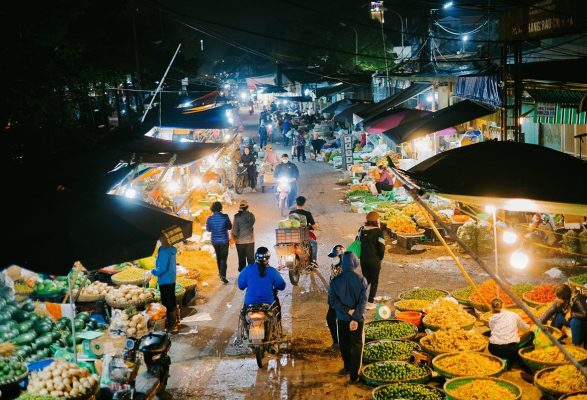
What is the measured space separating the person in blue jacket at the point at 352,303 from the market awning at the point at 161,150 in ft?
17.5

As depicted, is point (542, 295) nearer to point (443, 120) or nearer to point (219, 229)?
point (219, 229)

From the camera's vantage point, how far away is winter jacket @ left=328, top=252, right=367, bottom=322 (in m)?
9.18

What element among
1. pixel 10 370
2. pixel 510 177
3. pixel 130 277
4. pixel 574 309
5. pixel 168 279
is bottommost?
pixel 10 370

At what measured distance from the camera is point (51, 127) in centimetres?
1566

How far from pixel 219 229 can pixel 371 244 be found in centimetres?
385

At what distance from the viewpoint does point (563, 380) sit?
26.8 ft

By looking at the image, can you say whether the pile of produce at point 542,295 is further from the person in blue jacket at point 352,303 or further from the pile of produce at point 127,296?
the pile of produce at point 127,296

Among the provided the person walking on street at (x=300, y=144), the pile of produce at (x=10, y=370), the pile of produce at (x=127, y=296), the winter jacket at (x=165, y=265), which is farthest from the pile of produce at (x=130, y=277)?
the person walking on street at (x=300, y=144)

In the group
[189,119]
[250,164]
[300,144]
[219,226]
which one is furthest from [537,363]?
[300,144]

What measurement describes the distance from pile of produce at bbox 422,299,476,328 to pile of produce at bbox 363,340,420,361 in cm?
67

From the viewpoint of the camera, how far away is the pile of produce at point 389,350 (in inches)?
379

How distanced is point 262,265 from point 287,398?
2164 mm

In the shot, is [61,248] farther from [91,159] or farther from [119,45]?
[119,45]

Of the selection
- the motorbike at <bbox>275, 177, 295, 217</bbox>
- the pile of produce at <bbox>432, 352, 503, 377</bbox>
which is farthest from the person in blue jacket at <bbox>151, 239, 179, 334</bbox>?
the motorbike at <bbox>275, 177, 295, 217</bbox>
